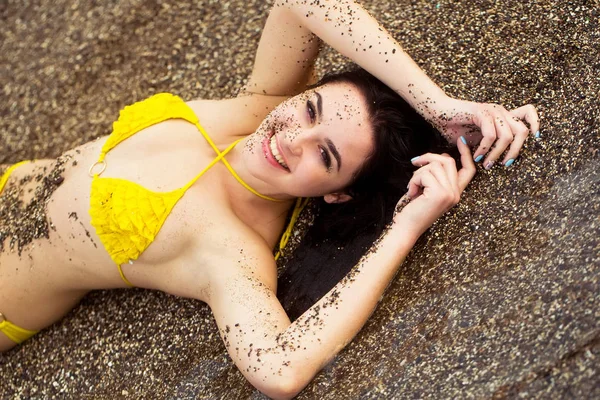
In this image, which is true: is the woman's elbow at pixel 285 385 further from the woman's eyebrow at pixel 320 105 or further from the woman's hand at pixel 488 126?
the woman's hand at pixel 488 126

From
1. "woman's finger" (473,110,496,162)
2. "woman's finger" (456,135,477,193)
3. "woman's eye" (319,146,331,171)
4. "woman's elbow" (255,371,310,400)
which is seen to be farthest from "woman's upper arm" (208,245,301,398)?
"woman's finger" (473,110,496,162)

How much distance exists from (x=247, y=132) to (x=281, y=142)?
566mm

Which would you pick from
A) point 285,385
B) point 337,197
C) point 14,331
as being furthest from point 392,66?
point 14,331

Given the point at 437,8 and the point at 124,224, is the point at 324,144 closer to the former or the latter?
the point at 124,224

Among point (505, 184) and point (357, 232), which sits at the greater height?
point (505, 184)

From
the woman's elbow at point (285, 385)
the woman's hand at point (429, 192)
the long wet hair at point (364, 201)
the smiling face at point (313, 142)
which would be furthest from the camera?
the long wet hair at point (364, 201)

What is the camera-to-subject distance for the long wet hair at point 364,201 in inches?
111

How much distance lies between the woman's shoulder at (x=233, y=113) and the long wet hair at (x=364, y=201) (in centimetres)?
37

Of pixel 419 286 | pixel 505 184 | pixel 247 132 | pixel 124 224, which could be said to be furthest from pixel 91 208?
pixel 505 184

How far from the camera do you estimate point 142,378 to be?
309 centimetres

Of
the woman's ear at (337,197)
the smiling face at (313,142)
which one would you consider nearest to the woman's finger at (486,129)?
the smiling face at (313,142)

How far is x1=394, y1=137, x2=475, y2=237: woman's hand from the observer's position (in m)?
2.58

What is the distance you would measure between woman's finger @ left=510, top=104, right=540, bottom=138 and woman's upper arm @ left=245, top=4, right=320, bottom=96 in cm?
90

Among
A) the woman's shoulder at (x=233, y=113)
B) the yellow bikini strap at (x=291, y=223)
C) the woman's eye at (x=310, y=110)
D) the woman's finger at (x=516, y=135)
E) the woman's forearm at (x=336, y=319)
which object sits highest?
the woman's eye at (x=310, y=110)
